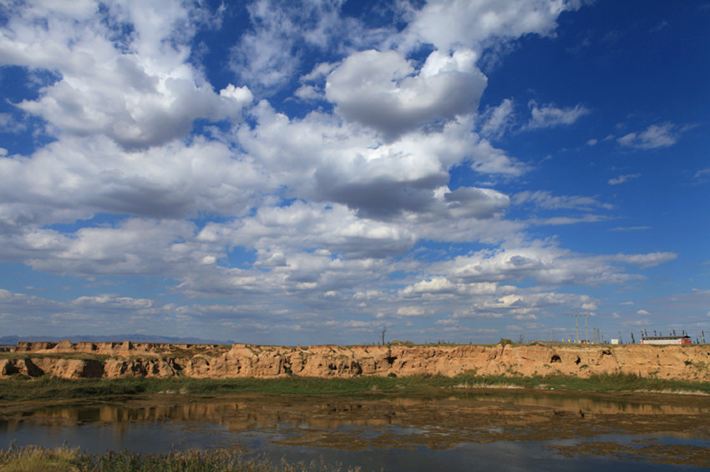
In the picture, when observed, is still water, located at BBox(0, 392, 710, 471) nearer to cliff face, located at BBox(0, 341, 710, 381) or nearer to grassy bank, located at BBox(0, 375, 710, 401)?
grassy bank, located at BBox(0, 375, 710, 401)

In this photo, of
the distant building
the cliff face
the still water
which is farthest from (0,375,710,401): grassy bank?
the distant building

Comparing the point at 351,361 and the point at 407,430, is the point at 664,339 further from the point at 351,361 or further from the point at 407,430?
the point at 407,430

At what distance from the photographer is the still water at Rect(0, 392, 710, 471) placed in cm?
2125

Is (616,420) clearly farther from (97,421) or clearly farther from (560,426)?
(97,421)

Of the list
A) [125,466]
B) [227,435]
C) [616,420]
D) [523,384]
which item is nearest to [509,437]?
[616,420]

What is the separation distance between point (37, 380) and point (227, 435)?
2793 centimetres

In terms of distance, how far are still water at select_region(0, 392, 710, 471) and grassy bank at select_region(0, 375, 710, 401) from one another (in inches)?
202

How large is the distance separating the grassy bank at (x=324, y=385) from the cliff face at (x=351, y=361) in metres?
1.91

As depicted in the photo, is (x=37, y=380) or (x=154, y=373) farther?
(x=154, y=373)

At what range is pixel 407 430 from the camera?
90.2 feet

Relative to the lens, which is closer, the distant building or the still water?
the still water

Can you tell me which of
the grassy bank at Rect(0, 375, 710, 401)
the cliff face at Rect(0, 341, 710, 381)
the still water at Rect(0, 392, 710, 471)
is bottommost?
the still water at Rect(0, 392, 710, 471)

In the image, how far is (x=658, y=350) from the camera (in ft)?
167

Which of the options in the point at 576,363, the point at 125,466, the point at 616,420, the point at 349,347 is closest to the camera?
the point at 125,466
